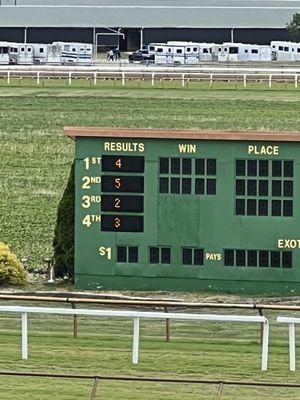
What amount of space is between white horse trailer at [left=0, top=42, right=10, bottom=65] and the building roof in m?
12.8

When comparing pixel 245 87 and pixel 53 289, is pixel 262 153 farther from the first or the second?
pixel 245 87

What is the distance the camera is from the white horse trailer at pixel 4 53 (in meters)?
64.9

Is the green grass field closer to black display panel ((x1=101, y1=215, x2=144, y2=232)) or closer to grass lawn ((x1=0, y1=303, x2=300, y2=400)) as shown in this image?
grass lawn ((x1=0, y1=303, x2=300, y2=400))

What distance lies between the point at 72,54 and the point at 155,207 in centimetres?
5597

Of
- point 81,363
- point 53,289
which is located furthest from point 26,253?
A: point 81,363

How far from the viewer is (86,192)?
47.0 feet

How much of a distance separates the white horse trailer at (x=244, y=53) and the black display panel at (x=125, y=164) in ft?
188

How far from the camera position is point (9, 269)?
1448cm

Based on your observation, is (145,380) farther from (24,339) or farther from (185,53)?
(185,53)

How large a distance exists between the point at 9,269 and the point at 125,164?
4.92ft

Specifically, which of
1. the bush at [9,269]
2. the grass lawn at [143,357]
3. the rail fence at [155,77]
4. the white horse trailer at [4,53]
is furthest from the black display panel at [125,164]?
the white horse trailer at [4,53]

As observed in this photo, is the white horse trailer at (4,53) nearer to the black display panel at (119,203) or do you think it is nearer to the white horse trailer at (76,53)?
the white horse trailer at (76,53)

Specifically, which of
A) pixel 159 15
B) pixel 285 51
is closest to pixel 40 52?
pixel 285 51

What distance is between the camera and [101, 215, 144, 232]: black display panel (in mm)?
14227
